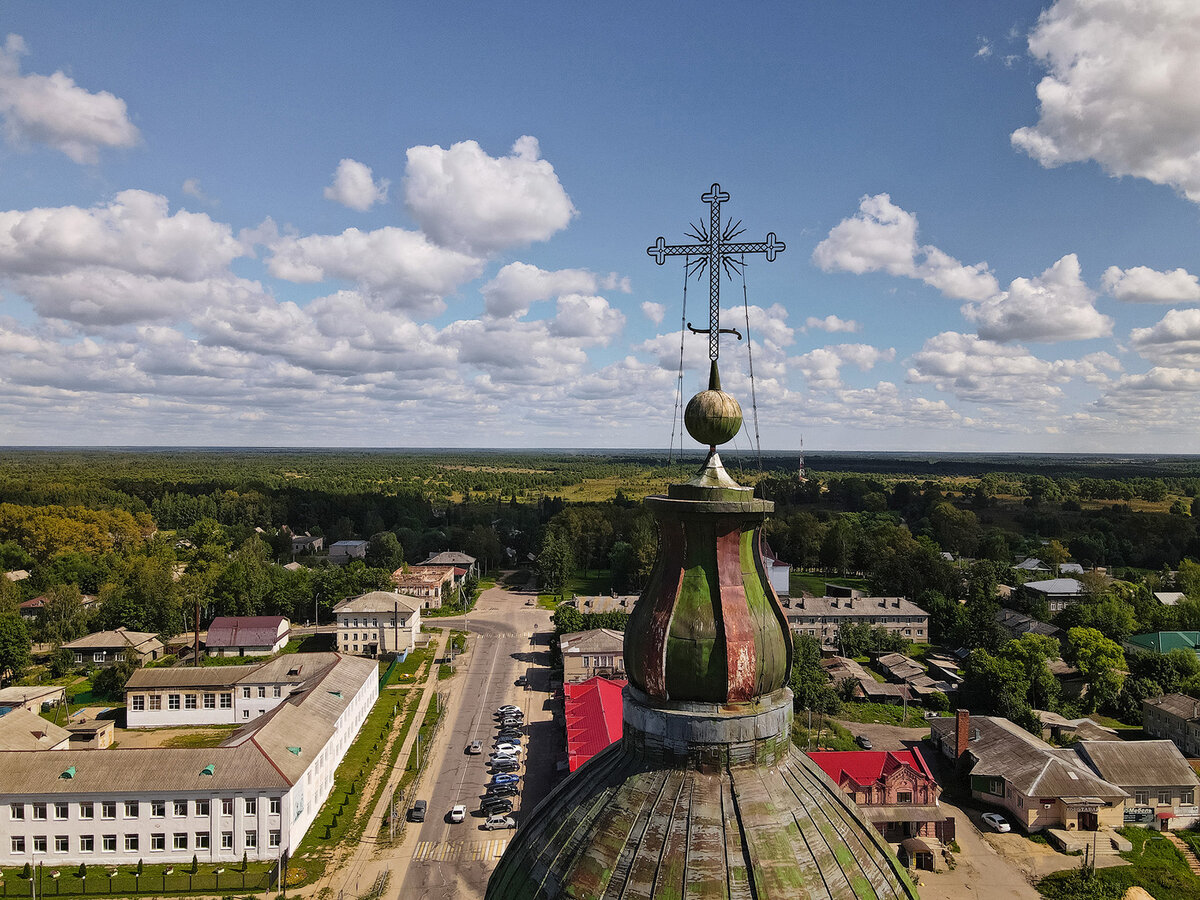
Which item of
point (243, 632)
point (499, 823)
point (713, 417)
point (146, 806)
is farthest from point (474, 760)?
point (713, 417)

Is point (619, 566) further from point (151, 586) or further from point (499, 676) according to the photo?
point (151, 586)

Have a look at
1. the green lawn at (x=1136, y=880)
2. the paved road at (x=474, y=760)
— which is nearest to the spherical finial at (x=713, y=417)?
the paved road at (x=474, y=760)

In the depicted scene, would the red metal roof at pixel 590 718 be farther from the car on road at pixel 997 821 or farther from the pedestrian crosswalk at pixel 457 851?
the car on road at pixel 997 821

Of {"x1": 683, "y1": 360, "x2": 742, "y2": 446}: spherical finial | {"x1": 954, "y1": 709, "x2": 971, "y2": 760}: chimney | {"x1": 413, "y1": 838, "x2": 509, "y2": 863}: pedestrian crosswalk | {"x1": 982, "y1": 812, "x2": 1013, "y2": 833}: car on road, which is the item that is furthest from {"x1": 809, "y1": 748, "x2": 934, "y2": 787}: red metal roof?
{"x1": 683, "y1": 360, "x2": 742, "y2": 446}: spherical finial

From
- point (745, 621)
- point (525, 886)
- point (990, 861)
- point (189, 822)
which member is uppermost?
point (745, 621)

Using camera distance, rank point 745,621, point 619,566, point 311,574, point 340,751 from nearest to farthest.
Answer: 1. point 745,621
2. point 340,751
3. point 311,574
4. point 619,566

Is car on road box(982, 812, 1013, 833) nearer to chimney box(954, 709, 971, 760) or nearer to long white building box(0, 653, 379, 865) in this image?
chimney box(954, 709, 971, 760)

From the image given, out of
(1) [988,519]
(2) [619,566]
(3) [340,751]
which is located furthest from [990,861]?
(1) [988,519]

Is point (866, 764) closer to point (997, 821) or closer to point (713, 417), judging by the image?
point (997, 821)
